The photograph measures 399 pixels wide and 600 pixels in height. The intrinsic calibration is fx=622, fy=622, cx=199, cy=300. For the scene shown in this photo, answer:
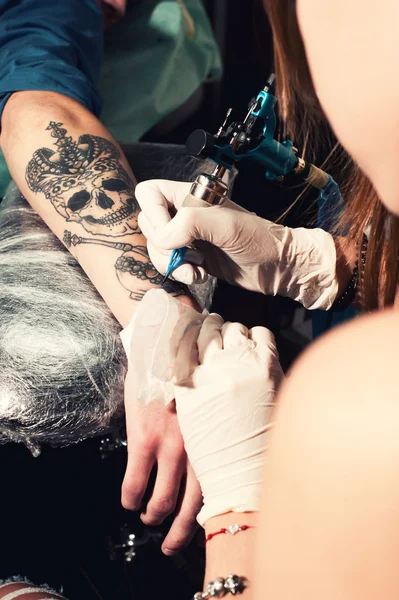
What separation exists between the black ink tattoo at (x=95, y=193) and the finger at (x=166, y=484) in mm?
279

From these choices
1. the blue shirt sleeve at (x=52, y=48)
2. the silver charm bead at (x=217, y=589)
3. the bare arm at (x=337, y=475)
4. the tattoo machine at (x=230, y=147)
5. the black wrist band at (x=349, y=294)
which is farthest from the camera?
the blue shirt sleeve at (x=52, y=48)

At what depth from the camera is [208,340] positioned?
2.72 feet

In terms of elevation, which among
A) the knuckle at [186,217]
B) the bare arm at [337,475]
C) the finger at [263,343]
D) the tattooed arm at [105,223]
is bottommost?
the tattooed arm at [105,223]

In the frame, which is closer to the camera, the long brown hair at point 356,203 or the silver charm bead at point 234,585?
the silver charm bead at point 234,585

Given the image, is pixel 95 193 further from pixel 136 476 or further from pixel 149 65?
pixel 149 65

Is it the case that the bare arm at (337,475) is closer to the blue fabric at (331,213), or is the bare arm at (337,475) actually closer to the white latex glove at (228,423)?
the white latex glove at (228,423)

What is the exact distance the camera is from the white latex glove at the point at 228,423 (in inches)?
29.1

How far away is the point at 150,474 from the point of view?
873mm

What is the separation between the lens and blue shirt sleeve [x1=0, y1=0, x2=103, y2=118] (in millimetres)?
1328

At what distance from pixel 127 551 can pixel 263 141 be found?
88 centimetres

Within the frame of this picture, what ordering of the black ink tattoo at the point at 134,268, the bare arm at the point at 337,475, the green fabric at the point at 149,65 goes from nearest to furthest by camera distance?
the bare arm at the point at 337,475
the black ink tattoo at the point at 134,268
the green fabric at the point at 149,65

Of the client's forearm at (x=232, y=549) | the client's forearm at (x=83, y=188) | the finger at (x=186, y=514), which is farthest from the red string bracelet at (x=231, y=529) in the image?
the client's forearm at (x=83, y=188)

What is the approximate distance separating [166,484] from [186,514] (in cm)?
5

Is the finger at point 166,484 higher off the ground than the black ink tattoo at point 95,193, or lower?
lower
